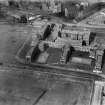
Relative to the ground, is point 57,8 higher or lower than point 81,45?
higher

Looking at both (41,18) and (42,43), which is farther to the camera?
(41,18)

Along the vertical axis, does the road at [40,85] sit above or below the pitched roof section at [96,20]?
below

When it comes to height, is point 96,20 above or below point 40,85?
above

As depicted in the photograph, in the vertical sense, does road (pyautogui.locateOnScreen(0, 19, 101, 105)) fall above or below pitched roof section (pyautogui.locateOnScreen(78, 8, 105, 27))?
below

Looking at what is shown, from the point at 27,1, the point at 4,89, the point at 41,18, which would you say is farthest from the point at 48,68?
the point at 27,1

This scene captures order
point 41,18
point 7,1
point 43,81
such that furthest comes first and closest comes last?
point 7,1
point 41,18
point 43,81

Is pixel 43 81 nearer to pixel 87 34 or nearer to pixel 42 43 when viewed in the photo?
pixel 42 43

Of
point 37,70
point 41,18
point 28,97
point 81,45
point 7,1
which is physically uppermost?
point 7,1

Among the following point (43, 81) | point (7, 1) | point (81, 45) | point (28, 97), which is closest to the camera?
point (28, 97)

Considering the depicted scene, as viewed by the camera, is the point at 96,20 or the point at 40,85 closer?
the point at 40,85

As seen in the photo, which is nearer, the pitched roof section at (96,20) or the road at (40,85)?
the road at (40,85)

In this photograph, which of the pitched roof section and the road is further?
the pitched roof section
